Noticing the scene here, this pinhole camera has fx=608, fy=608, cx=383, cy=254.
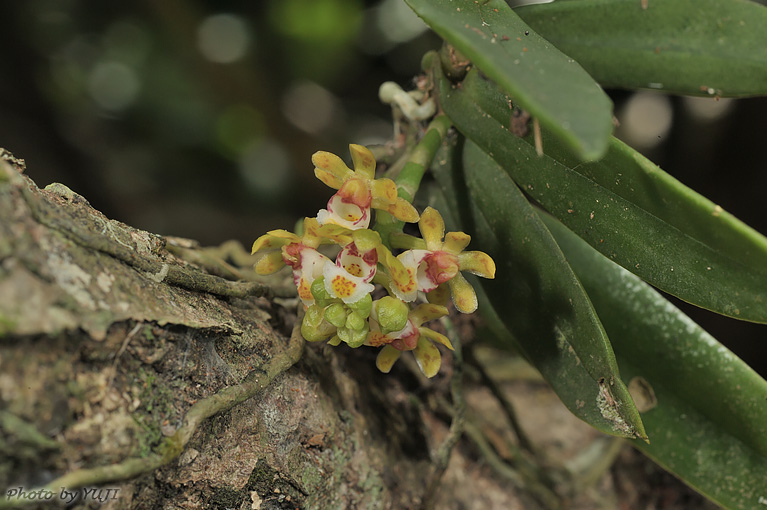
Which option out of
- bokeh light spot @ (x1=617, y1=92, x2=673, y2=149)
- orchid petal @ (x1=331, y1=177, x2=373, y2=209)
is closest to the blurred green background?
bokeh light spot @ (x1=617, y1=92, x2=673, y2=149)

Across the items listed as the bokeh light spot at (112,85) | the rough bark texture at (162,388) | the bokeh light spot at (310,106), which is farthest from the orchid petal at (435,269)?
the bokeh light spot at (112,85)

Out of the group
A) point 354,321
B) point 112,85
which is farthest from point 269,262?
point 112,85

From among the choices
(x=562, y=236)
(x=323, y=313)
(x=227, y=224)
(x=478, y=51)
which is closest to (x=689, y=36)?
(x=562, y=236)

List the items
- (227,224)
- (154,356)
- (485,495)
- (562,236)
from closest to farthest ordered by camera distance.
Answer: (154,356)
(562,236)
(485,495)
(227,224)

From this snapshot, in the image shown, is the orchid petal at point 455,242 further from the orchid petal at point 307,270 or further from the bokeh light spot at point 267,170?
the bokeh light spot at point 267,170

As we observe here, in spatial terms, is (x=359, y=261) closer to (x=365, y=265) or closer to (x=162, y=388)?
(x=365, y=265)

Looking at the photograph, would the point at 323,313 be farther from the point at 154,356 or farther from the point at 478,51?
the point at 478,51
